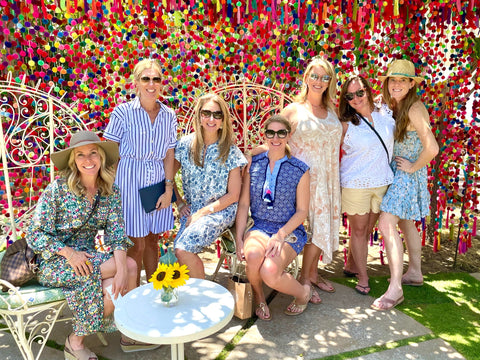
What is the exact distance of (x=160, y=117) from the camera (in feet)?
10.1

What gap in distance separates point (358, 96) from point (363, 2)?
44.8 inches

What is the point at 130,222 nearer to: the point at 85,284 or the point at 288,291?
the point at 85,284

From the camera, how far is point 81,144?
254 cm

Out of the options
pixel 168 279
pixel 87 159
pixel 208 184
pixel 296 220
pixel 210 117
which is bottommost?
pixel 168 279

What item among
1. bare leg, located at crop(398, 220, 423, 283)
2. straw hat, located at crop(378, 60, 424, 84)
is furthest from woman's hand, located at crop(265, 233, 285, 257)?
straw hat, located at crop(378, 60, 424, 84)

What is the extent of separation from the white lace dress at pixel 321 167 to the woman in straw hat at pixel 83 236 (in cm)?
140

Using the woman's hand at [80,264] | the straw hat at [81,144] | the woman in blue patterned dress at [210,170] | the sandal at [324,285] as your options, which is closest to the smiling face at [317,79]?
the woman in blue patterned dress at [210,170]

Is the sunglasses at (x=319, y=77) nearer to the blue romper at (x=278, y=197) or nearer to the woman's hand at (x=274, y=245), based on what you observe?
the blue romper at (x=278, y=197)

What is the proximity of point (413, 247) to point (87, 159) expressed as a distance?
2822mm

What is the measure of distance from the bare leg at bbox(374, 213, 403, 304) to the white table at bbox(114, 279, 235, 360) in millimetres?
1658

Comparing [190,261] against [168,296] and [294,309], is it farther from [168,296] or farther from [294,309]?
[294,309]

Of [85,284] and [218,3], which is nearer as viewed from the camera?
[85,284]

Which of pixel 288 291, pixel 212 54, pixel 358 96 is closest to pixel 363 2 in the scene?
pixel 358 96

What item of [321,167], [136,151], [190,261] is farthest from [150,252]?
[321,167]
